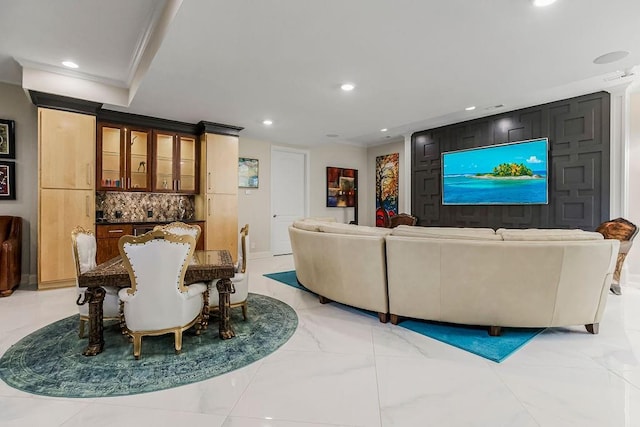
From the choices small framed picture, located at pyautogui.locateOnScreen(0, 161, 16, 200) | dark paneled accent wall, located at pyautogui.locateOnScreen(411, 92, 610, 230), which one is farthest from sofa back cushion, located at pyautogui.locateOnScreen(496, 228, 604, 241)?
small framed picture, located at pyautogui.locateOnScreen(0, 161, 16, 200)

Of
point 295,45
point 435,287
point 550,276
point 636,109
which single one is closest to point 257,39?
point 295,45

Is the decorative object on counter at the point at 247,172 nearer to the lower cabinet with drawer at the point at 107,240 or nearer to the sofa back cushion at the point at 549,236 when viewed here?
the lower cabinet with drawer at the point at 107,240

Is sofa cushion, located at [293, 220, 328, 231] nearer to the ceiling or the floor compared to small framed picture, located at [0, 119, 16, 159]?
nearer to the floor

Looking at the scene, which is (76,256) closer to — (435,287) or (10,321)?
(10,321)

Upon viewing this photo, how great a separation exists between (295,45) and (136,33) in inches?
64.5

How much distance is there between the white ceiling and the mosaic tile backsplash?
1369 mm

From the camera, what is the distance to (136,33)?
9.91ft

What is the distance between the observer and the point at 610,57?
2912 millimetres

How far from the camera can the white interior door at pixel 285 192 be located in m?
6.60

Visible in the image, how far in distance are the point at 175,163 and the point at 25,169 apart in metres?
1.84

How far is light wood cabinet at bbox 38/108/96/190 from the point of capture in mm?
3881

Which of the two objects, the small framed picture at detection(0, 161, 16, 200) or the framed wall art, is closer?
the small framed picture at detection(0, 161, 16, 200)

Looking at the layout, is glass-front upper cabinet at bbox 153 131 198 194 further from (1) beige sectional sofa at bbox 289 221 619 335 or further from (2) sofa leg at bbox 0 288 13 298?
(1) beige sectional sofa at bbox 289 221 619 335

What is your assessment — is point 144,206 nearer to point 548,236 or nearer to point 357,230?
point 357,230
